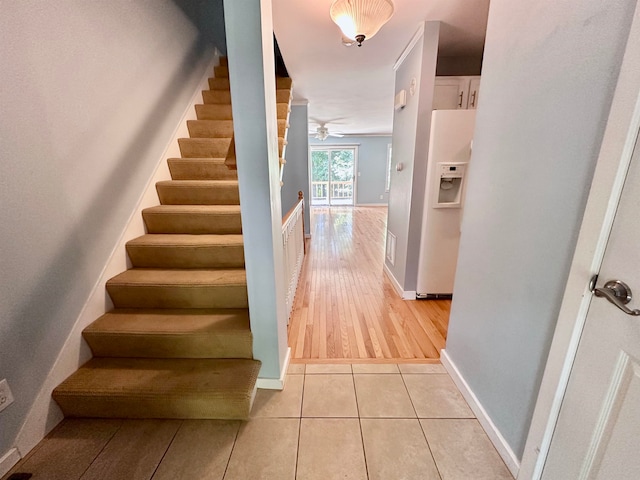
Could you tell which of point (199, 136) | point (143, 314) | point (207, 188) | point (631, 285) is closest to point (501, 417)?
point (631, 285)

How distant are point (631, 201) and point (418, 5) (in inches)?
78.3

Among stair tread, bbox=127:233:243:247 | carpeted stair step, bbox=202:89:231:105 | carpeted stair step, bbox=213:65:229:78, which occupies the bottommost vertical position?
stair tread, bbox=127:233:243:247

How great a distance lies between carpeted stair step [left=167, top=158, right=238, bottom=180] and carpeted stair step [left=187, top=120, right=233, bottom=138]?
457 mm

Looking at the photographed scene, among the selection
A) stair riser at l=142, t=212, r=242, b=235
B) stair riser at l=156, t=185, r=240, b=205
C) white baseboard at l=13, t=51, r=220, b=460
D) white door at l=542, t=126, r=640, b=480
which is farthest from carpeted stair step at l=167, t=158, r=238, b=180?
white door at l=542, t=126, r=640, b=480

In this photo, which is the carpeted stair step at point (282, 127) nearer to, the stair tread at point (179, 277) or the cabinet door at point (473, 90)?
the stair tread at point (179, 277)

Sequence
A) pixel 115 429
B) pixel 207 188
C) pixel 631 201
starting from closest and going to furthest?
pixel 631 201 → pixel 115 429 → pixel 207 188

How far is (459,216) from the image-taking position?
8.11ft

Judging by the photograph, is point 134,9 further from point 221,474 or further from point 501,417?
point 501,417

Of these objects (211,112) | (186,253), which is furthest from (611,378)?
(211,112)

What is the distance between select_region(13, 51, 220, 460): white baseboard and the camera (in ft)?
3.92

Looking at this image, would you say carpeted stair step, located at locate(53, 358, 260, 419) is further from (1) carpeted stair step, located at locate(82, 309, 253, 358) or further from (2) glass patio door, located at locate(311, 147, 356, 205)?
(2) glass patio door, located at locate(311, 147, 356, 205)

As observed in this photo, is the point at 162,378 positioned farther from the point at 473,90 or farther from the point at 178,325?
the point at 473,90

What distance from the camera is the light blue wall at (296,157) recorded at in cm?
451

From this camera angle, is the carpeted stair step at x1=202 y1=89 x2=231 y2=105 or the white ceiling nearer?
the white ceiling
